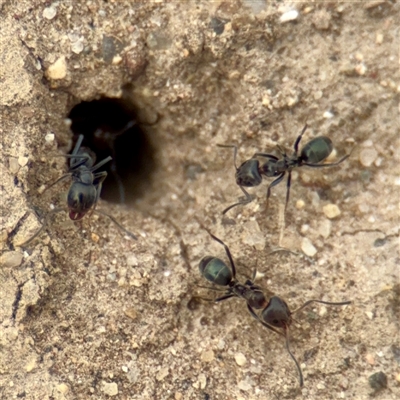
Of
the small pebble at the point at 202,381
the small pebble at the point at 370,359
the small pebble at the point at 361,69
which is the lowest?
the small pebble at the point at 370,359

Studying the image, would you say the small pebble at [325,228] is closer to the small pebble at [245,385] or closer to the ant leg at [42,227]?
the small pebble at [245,385]

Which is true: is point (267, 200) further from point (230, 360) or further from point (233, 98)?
point (230, 360)

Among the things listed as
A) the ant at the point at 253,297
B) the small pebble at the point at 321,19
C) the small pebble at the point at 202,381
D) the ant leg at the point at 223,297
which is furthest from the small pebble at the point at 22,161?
the small pebble at the point at 321,19

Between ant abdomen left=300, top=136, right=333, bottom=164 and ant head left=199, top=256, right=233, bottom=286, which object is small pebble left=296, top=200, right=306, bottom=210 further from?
ant head left=199, top=256, right=233, bottom=286

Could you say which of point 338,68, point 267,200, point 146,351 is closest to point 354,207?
point 267,200

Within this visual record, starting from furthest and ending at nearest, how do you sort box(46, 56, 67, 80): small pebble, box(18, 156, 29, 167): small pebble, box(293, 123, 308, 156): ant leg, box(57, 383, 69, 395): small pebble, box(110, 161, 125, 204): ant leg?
box(110, 161, 125, 204): ant leg → box(293, 123, 308, 156): ant leg → box(46, 56, 67, 80): small pebble → box(18, 156, 29, 167): small pebble → box(57, 383, 69, 395): small pebble

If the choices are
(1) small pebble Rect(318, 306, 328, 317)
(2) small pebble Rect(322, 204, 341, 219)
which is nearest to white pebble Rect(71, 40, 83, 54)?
(2) small pebble Rect(322, 204, 341, 219)
